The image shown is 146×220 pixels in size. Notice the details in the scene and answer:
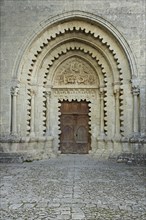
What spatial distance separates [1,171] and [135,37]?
6513 millimetres

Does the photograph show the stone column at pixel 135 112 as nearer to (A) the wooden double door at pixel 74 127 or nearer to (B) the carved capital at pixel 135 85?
(B) the carved capital at pixel 135 85

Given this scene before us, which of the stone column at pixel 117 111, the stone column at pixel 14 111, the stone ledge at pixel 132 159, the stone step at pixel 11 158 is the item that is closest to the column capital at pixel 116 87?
the stone column at pixel 117 111

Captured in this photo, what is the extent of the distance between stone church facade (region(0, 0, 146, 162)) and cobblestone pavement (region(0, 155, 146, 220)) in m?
2.86

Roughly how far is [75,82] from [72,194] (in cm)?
778

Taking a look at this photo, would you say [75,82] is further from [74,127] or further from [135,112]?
[135,112]

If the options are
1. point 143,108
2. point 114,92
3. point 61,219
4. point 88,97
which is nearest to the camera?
point 61,219

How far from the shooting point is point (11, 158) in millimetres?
10195

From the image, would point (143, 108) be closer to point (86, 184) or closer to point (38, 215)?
point (86, 184)

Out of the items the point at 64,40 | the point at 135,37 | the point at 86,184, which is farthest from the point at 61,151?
the point at 86,184

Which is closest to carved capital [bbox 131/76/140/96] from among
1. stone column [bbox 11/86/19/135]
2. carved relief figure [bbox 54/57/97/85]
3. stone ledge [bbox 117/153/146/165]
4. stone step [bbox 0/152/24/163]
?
stone ledge [bbox 117/153/146/165]

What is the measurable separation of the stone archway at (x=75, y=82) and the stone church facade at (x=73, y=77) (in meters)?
0.04

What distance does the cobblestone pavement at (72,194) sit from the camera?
4.31 m

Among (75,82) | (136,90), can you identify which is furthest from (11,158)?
(136,90)

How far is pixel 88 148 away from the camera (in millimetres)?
12750
